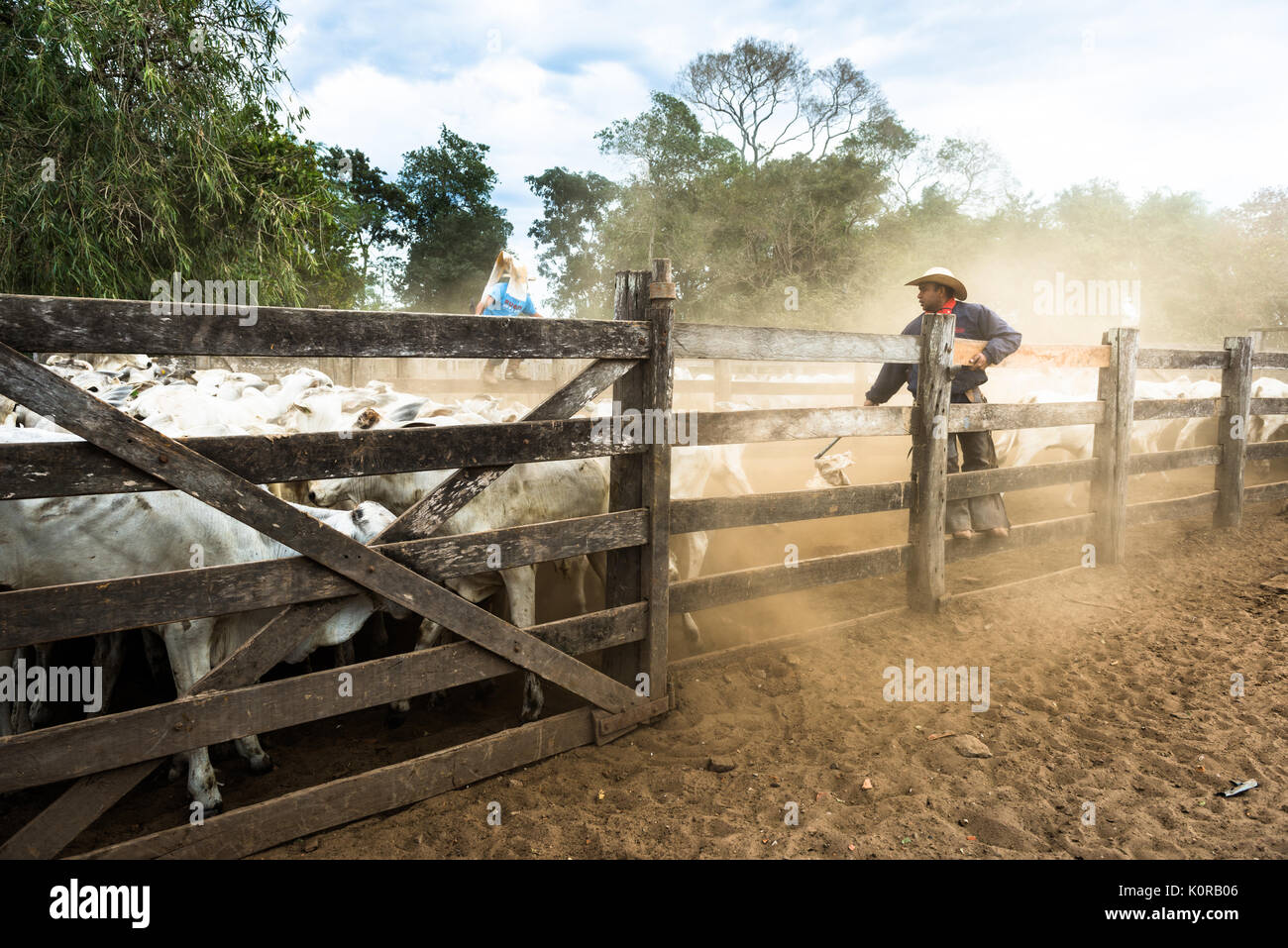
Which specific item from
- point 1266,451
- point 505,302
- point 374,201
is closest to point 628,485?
point 505,302

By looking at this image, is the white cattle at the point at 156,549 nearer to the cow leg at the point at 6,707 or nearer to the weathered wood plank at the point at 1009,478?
the cow leg at the point at 6,707

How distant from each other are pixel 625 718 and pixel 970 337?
153 inches

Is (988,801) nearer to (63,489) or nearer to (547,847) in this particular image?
(547,847)

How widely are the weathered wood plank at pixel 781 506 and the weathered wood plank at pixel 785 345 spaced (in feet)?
2.54

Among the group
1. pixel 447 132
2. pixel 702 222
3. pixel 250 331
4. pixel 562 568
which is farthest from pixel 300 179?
pixel 447 132

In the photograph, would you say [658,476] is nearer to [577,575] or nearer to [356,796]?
[577,575]

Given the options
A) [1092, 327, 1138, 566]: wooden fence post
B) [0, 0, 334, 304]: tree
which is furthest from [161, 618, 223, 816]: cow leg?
[0, 0, 334, 304]: tree

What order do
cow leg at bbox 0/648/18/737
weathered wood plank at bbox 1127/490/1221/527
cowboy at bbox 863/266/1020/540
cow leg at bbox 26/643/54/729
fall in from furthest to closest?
1. weathered wood plank at bbox 1127/490/1221/527
2. cowboy at bbox 863/266/1020/540
3. cow leg at bbox 26/643/54/729
4. cow leg at bbox 0/648/18/737

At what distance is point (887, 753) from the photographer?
12.0 feet

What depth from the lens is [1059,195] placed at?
1497 inches

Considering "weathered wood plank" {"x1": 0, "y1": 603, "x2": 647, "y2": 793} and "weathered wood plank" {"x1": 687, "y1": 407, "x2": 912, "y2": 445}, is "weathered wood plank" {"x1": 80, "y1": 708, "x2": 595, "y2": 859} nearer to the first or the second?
"weathered wood plank" {"x1": 0, "y1": 603, "x2": 647, "y2": 793}

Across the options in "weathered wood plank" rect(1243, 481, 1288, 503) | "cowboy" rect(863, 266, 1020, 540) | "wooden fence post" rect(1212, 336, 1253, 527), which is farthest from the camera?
"weathered wood plank" rect(1243, 481, 1288, 503)

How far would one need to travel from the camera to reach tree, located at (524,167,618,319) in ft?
123

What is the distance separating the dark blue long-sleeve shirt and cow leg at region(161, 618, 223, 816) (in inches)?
171
